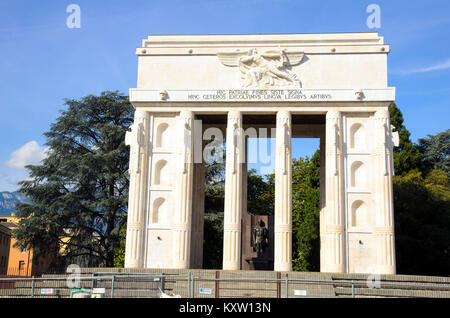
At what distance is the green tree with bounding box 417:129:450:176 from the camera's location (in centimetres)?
6222

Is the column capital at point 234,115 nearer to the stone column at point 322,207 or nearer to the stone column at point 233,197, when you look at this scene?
the stone column at point 233,197

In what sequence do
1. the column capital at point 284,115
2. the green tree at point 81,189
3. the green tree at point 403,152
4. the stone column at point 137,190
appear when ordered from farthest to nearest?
the green tree at point 403,152 → the green tree at point 81,189 → the column capital at point 284,115 → the stone column at point 137,190

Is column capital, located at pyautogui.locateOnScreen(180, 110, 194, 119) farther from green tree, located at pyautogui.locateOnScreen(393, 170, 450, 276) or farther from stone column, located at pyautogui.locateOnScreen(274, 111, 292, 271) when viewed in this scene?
green tree, located at pyautogui.locateOnScreen(393, 170, 450, 276)

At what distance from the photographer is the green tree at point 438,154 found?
62.2 metres

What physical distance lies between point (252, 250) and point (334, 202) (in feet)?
22.9

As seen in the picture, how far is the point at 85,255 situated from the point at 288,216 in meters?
24.8

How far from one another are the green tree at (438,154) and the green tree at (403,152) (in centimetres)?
552

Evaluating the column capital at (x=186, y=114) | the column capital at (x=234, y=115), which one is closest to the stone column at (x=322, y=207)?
the column capital at (x=234, y=115)

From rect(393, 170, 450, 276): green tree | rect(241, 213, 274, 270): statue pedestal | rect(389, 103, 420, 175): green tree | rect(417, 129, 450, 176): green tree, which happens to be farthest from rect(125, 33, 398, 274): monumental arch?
rect(417, 129, 450, 176): green tree

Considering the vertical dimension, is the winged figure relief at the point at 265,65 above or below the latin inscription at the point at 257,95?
above

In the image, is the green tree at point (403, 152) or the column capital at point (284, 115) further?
the green tree at point (403, 152)
